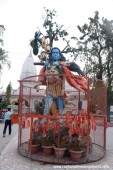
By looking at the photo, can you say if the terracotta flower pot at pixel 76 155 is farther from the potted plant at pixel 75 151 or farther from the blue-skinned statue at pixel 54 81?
the blue-skinned statue at pixel 54 81

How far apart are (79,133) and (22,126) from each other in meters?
2.05

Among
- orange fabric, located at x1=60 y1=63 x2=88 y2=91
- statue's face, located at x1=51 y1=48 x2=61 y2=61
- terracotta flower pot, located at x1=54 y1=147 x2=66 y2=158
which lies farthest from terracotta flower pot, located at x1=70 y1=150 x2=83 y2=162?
statue's face, located at x1=51 y1=48 x2=61 y2=61

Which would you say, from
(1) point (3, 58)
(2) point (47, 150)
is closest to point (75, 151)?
(2) point (47, 150)

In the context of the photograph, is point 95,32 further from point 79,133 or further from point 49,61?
point 79,133

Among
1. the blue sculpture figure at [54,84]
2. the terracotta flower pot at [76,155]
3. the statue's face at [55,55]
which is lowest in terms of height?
the terracotta flower pot at [76,155]

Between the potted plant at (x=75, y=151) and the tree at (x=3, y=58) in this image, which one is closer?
the potted plant at (x=75, y=151)

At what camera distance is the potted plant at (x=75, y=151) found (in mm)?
7410

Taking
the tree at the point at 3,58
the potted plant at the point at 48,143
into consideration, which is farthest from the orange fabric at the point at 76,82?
the tree at the point at 3,58

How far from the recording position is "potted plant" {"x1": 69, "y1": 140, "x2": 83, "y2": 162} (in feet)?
24.3

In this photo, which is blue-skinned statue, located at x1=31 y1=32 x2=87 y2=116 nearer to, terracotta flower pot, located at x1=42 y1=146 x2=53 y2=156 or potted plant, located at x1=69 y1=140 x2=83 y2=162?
terracotta flower pot, located at x1=42 y1=146 x2=53 y2=156

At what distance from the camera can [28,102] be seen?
10469 millimetres

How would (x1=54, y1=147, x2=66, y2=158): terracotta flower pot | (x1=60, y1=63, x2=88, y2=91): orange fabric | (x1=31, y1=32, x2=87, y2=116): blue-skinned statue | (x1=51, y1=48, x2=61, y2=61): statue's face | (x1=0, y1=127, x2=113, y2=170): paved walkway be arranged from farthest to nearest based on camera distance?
(x1=51, y1=48, x2=61, y2=61): statue's face → (x1=31, y1=32, x2=87, y2=116): blue-skinned statue → (x1=60, y1=63, x2=88, y2=91): orange fabric → (x1=54, y1=147, x2=66, y2=158): terracotta flower pot → (x1=0, y1=127, x2=113, y2=170): paved walkway

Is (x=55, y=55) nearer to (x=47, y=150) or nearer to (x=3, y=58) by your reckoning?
Result: (x=47, y=150)

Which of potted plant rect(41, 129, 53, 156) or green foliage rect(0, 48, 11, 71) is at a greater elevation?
green foliage rect(0, 48, 11, 71)
